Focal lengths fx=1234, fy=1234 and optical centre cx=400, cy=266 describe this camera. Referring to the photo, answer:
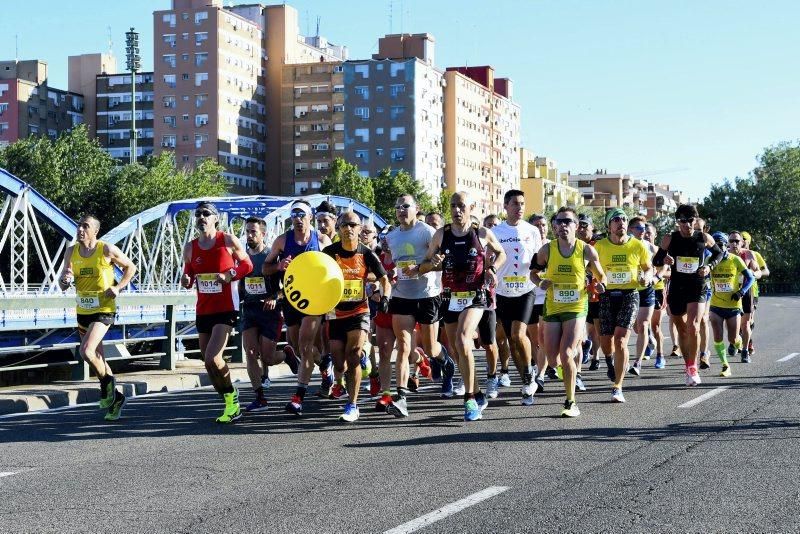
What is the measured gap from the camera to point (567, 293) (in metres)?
11.5

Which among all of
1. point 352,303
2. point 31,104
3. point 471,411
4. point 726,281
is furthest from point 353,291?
point 31,104

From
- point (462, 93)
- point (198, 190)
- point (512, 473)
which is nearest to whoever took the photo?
point (512, 473)

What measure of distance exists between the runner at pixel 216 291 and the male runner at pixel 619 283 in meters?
3.94

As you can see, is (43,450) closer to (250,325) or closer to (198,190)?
(250,325)

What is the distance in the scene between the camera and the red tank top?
11297 millimetres

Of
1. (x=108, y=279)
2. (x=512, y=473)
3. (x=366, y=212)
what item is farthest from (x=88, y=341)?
(x=366, y=212)

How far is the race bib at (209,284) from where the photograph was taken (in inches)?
444

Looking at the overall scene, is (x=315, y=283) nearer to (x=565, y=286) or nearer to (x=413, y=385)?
(x=565, y=286)

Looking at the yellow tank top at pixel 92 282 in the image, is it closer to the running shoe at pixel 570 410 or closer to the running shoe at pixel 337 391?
the running shoe at pixel 337 391

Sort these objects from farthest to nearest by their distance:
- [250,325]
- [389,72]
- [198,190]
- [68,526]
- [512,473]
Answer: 1. [389,72]
2. [198,190]
3. [250,325]
4. [512,473]
5. [68,526]

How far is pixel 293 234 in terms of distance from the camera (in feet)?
40.3

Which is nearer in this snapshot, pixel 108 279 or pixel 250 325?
pixel 108 279

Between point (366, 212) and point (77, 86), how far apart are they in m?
102

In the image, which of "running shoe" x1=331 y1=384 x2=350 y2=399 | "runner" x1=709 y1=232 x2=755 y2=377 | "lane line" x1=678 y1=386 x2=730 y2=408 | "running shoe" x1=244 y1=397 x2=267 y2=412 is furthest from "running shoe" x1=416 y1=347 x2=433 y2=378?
"runner" x1=709 y1=232 x2=755 y2=377
